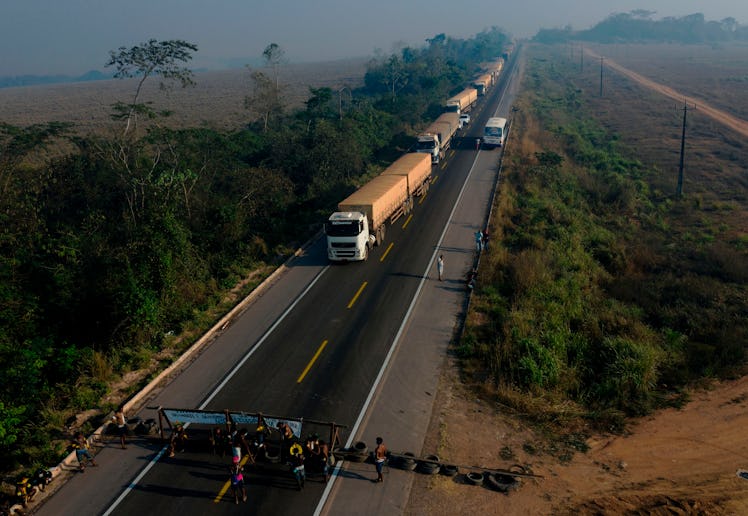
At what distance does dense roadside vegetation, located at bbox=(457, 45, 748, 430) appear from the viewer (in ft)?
61.3

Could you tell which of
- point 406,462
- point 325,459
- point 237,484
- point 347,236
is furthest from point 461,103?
point 237,484

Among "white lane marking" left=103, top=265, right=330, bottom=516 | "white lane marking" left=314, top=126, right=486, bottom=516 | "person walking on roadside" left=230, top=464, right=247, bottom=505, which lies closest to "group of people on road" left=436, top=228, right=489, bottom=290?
"white lane marking" left=314, top=126, right=486, bottom=516

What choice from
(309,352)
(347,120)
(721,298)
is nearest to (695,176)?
(721,298)

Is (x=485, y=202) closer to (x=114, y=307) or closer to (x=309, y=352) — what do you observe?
(x=309, y=352)

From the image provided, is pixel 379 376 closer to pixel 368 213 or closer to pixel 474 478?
pixel 474 478

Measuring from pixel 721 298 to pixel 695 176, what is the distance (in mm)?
30996

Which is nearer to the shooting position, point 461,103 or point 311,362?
point 311,362

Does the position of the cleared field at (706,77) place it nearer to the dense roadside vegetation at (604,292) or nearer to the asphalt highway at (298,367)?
the dense roadside vegetation at (604,292)

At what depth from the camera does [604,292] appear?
27.3 meters

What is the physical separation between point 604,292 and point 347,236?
13.8 m

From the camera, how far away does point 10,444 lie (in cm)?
1577

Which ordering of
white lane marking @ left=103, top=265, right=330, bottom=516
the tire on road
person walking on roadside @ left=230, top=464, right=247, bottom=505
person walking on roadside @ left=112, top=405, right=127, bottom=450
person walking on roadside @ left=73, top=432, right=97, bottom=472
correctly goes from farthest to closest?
1. person walking on roadside @ left=112, top=405, right=127, bottom=450
2. person walking on roadside @ left=73, top=432, right=97, bottom=472
3. the tire on road
4. white lane marking @ left=103, top=265, right=330, bottom=516
5. person walking on roadside @ left=230, top=464, right=247, bottom=505

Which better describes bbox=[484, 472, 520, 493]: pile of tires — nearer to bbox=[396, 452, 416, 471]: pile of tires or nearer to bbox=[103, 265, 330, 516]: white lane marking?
bbox=[396, 452, 416, 471]: pile of tires

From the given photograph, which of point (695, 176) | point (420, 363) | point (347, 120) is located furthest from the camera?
point (347, 120)
